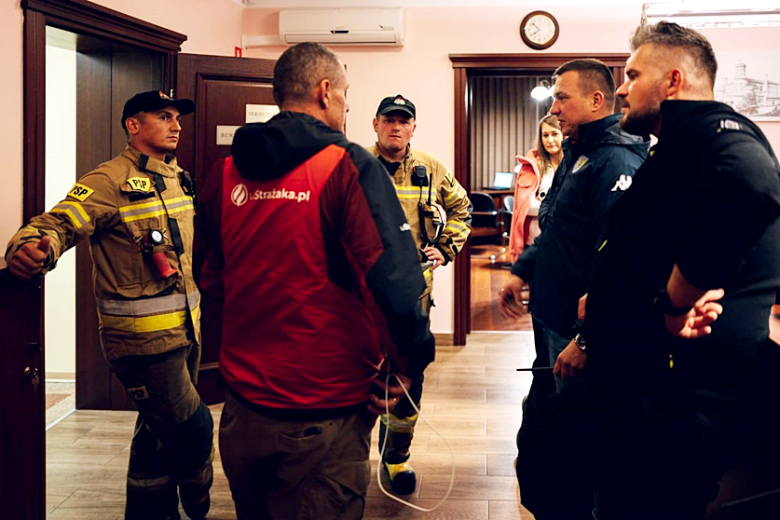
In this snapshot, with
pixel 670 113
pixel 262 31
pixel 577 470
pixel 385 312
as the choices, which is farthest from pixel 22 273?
pixel 262 31

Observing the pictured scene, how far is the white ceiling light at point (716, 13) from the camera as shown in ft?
17.1

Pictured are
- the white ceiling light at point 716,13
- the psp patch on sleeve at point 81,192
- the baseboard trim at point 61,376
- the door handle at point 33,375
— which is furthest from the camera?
the white ceiling light at point 716,13

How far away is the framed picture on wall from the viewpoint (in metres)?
5.48

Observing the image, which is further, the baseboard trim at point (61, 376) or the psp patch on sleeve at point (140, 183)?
the baseboard trim at point (61, 376)

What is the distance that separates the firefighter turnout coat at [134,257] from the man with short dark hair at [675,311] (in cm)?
162

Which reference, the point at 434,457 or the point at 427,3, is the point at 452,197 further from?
the point at 427,3

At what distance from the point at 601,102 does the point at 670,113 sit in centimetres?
85

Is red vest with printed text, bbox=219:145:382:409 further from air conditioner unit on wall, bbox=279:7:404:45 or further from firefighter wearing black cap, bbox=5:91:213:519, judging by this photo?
air conditioner unit on wall, bbox=279:7:404:45

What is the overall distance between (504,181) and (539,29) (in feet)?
25.1

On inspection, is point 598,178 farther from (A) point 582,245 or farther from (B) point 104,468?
(B) point 104,468

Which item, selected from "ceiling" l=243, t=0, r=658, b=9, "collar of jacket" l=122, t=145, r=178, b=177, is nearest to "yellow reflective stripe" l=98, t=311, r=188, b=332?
"collar of jacket" l=122, t=145, r=178, b=177

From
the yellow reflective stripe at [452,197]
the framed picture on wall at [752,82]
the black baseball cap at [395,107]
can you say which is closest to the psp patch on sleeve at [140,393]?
the black baseball cap at [395,107]

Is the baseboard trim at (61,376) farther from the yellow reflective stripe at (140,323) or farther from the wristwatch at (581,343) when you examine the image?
the wristwatch at (581,343)

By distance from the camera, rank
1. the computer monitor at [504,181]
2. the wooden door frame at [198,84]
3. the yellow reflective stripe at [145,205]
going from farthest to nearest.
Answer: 1. the computer monitor at [504,181]
2. the wooden door frame at [198,84]
3. the yellow reflective stripe at [145,205]
